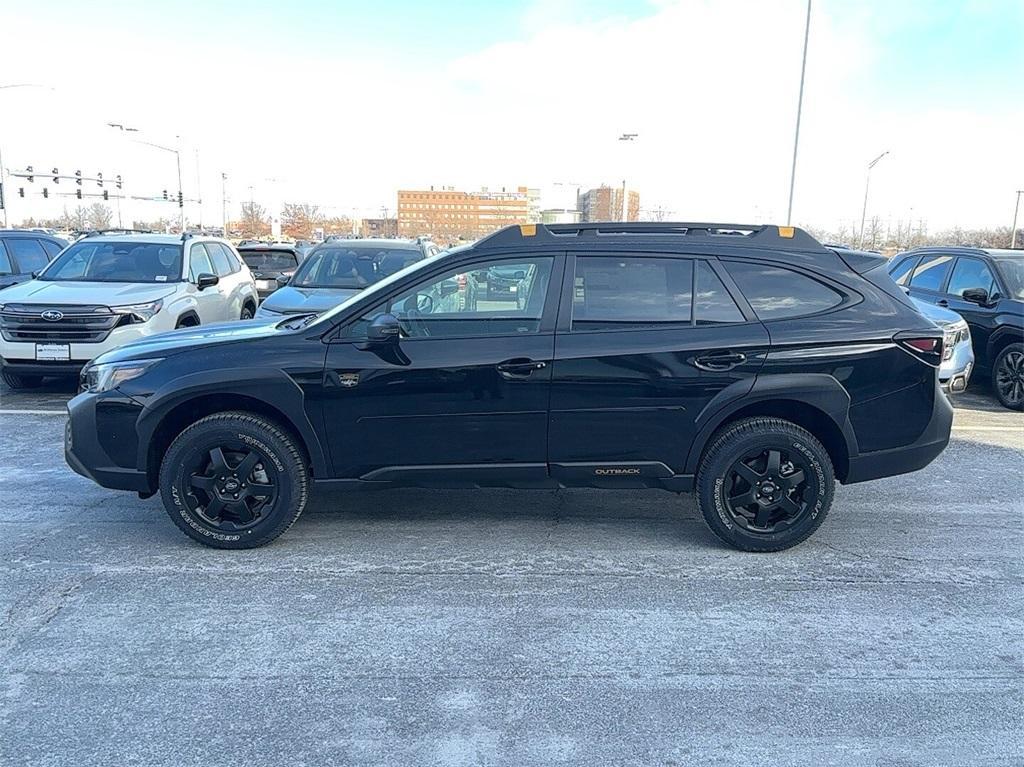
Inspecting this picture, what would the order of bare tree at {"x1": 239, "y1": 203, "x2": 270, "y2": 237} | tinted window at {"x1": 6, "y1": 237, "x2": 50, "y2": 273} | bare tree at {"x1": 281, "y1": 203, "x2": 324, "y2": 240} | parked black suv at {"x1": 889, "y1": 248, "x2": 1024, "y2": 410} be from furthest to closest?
1. bare tree at {"x1": 281, "y1": 203, "x2": 324, "y2": 240}
2. bare tree at {"x1": 239, "y1": 203, "x2": 270, "y2": 237}
3. tinted window at {"x1": 6, "y1": 237, "x2": 50, "y2": 273}
4. parked black suv at {"x1": 889, "y1": 248, "x2": 1024, "y2": 410}

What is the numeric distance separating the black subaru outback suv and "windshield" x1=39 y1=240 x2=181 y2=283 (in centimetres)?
541

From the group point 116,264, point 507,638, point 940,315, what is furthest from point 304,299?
point 940,315

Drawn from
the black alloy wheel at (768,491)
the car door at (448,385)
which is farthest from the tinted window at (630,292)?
the black alloy wheel at (768,491)

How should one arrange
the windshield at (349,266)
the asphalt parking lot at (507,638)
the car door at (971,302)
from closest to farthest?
the asphalt parking lot at (507,638) → the car door at (971,302) → the windshield at (349,266)

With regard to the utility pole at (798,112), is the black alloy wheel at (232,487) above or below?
below

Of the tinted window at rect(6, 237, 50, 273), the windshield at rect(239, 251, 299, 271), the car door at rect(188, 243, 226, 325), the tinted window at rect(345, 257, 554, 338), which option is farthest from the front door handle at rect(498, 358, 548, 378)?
the windshield at rect(239, 251, 299, 271)

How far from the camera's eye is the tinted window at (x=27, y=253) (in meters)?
11.6

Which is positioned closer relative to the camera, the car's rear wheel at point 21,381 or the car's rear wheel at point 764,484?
the car's rear wheel at point 764,484

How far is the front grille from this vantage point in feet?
26.4

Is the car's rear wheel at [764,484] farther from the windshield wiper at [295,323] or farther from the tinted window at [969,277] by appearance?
the tinted window at [969,277]

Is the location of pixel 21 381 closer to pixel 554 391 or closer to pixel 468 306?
pixel 468 306

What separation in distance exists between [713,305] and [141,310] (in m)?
6.53

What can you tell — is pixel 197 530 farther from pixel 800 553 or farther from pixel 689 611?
pixel 800 553

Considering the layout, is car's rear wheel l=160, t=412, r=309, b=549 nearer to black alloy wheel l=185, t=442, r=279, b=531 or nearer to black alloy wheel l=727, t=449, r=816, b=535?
black alloy wheel l=185, t=442, r=279, b=531
